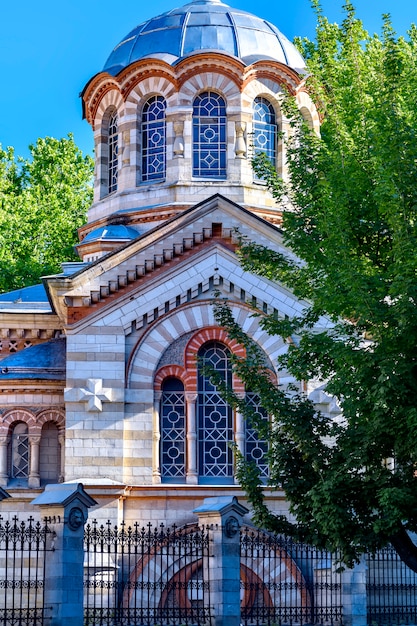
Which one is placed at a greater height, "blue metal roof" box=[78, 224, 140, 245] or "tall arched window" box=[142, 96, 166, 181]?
"tall arched window" box=[142, 96, 166, 181]

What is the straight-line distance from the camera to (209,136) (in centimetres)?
2733

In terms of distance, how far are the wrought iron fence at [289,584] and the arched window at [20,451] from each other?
14.5ft

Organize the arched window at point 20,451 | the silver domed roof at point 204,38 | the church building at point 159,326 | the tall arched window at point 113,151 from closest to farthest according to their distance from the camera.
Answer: the church building at point 159,326, the arched window at point 20,451, the silver domed roof at point 204,38, the tall arched window at point 113,151

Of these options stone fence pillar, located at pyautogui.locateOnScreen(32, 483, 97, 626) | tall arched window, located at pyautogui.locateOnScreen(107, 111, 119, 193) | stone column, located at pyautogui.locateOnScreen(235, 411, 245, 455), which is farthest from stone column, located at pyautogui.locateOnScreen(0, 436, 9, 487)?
stone fence pillar, located at pyautogui.locateOnScreen(32, 483, 97, 626)

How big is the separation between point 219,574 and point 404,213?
5.17 m

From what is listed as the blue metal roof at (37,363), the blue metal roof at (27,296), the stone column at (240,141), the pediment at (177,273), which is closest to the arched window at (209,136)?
the stone column at (240,141)

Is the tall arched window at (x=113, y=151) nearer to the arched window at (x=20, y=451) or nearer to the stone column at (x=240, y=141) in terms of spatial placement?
the stone column at (x=240, y=141)

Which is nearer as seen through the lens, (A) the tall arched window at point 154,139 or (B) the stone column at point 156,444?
(B) the stone column at point 156,444

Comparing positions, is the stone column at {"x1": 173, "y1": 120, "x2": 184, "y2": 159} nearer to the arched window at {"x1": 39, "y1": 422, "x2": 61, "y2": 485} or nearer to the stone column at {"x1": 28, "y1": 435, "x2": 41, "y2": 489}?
the arched window at {"x1": 39, "y1": 422, "x2": 61, "y2": 485}

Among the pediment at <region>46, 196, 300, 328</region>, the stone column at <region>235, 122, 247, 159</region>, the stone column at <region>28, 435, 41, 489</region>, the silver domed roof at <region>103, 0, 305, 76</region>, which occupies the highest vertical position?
the silver domed roof at <region>103, 0, 305, 76</region>

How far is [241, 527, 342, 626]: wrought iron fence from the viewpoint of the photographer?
60.5ft

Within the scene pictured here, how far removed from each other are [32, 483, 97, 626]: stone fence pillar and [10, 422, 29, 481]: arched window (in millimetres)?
7785

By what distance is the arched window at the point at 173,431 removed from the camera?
23172mm

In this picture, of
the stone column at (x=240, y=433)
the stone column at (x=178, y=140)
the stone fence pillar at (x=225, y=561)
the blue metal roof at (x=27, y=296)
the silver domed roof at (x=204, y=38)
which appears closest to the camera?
the stone fence pillar at (x=225, y=561)
